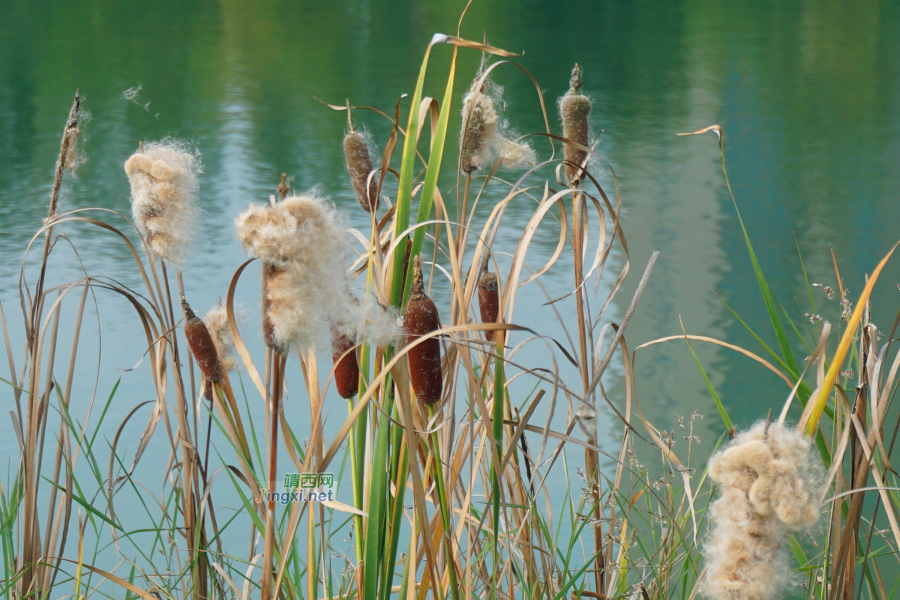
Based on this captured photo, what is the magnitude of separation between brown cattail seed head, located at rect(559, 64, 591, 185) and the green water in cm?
19

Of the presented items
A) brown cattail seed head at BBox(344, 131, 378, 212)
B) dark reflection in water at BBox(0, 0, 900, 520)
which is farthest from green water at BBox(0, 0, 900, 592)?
brown cattail seed head at BBox(344, 131, 378, 212)

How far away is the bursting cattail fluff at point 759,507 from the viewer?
0.37 metres

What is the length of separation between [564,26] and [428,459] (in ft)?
28.3

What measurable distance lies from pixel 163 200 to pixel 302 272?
0.55ft

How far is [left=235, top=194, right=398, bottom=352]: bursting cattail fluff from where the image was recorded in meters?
0.41

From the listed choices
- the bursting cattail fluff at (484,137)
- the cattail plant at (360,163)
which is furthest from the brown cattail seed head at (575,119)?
the cattail plant at (360,163)

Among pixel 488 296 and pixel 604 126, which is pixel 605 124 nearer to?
pixel 604 126

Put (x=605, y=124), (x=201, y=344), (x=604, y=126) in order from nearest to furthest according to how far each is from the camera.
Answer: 1. (x=201, y=344)
2. (x=604, y=126)
3. (x=605, y=124)

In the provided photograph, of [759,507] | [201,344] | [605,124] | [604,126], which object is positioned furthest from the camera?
[605,124]

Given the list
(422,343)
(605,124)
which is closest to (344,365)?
(422,343)

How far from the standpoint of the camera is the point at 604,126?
13.4 ft

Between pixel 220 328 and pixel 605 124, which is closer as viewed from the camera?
pixel 220 328

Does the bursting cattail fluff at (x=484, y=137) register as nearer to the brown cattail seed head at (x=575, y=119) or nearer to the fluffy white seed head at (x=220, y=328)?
the brown cattail seed head at (x=575, y=119)

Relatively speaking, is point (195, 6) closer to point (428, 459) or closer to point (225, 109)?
point (225, 109)
